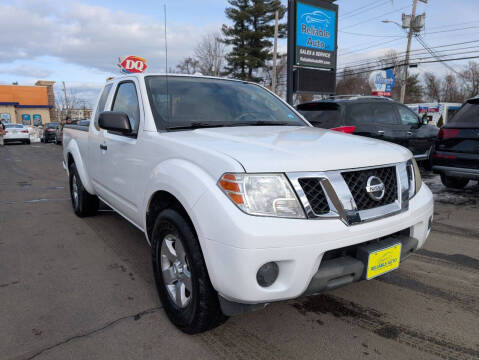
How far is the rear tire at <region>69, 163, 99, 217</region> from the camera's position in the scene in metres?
4.95

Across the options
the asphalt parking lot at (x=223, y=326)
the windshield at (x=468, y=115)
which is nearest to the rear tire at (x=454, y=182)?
the windshield at (x=468, y=115)

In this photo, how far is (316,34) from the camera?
10.3m

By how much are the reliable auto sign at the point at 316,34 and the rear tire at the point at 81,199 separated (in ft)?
22.3

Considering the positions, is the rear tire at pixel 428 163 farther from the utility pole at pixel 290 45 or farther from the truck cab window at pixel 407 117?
the utility pole at pixel 290 45

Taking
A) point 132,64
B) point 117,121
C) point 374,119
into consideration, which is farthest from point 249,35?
point 117,121

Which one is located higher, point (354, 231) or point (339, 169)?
point (339, 169)

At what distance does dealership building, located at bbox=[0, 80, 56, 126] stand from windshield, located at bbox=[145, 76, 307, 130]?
175ft

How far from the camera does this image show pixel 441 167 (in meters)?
6.07

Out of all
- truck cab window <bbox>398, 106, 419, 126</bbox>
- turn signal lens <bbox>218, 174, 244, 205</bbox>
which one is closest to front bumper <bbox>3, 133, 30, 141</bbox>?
truck cab window <bbox>398, 106, 419, 126</bbox>

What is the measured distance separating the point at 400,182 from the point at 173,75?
7.33 feet

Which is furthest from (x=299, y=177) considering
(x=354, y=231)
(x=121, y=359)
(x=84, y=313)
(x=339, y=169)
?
(x=84, y=313)

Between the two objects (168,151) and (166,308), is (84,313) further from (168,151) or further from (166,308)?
(168,151)

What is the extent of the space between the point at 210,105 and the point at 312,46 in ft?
25.8

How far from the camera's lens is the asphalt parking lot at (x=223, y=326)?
2.23 m
